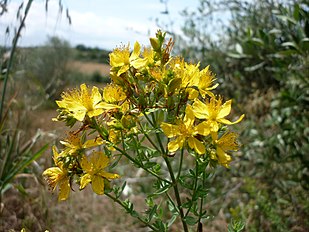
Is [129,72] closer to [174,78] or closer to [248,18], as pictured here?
[174,78]

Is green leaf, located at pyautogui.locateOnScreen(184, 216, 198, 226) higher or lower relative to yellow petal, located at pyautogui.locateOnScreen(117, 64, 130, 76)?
lower

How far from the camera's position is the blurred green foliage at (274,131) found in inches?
93.6

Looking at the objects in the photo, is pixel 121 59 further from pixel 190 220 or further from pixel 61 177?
pixel 190 220

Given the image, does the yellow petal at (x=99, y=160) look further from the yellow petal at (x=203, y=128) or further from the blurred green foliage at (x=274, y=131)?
the blurred green foliage at (x=274, y=131)

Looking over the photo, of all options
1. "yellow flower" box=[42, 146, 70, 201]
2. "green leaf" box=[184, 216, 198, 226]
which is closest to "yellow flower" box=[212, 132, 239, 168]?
"green leaf" box=[184, 216, 198, 226]

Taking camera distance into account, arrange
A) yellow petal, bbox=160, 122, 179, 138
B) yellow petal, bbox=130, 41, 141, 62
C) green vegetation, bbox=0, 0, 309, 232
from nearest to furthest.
Answer: yellow petal, bbox=160, 122, 179, 138, yellow petal, bbox=130, 41, 141, 62, green vegetation, bbox=0, 0, 309, 232

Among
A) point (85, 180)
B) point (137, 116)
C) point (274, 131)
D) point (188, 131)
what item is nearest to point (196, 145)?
point (188, 131)

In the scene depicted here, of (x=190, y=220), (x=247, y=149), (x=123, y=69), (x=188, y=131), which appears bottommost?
(x=247, y=149)

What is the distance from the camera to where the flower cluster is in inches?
43.3

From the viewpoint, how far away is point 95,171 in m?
1.11

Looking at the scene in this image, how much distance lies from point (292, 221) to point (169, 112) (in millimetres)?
1574

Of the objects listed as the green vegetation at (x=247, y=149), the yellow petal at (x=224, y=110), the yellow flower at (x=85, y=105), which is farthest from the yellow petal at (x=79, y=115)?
the green vegetation at (x=247, y=149)

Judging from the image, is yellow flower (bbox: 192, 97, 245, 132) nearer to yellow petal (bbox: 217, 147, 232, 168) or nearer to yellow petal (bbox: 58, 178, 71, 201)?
yellow petal (bbox: 217, 147, 232, 168)

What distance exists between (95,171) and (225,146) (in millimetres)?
326
